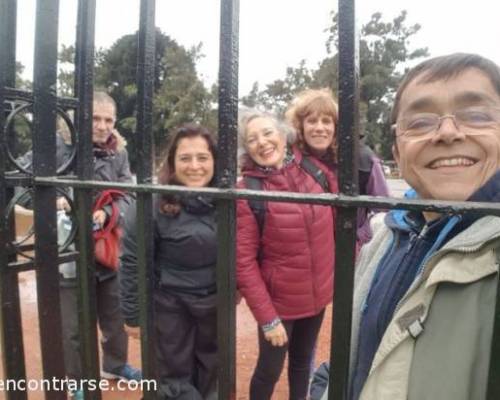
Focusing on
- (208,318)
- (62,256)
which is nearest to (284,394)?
(208,318)

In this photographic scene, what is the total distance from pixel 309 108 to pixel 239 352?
201cm

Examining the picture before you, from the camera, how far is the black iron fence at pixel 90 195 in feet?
3.02

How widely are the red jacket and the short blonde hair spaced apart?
242mm

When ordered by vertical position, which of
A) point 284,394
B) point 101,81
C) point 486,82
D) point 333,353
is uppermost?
point 101,81

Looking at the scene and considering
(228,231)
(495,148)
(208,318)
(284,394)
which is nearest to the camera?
(495,148)

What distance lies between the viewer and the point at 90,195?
1.40 metres

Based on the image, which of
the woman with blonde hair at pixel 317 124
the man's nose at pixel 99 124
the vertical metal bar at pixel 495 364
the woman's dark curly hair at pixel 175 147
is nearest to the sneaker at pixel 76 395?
the woman's dark curly hair at pixel 175 147

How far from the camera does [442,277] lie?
0.82 meters

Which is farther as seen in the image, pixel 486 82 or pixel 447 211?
pixel 486 82

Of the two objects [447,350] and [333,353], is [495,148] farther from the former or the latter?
[333,353]

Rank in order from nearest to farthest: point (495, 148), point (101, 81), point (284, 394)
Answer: point (495, 148) → point (284, 394) → point (101, 81)

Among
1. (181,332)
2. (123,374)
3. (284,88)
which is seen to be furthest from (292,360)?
(284,88)

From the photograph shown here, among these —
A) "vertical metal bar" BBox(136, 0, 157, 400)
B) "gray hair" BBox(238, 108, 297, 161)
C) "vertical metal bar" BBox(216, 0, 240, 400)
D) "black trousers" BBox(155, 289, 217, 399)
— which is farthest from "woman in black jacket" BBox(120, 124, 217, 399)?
"vertical metal bar" BBox(216, 0, 240, 400)

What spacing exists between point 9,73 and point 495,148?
58.3 inches
